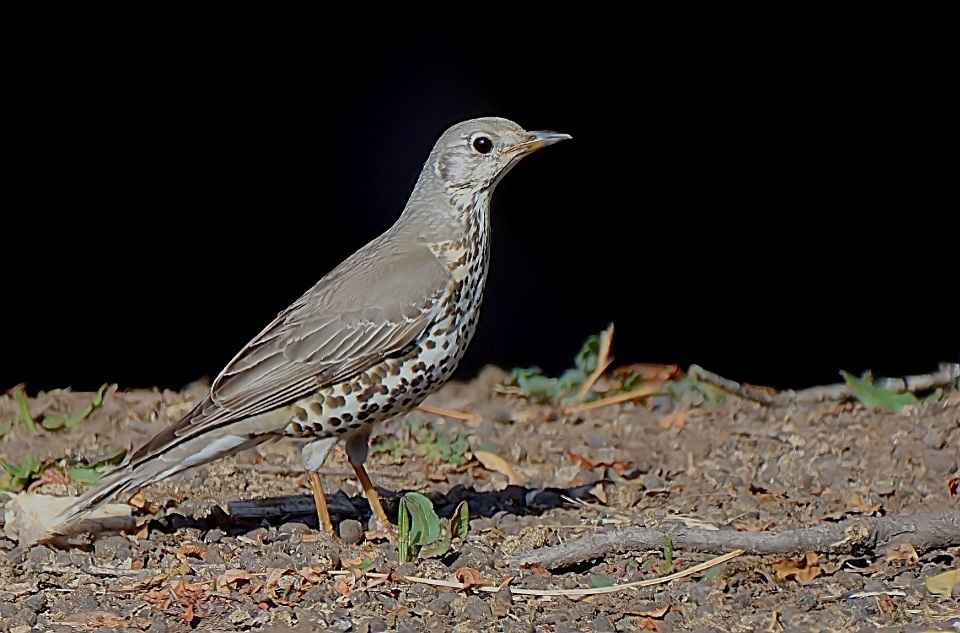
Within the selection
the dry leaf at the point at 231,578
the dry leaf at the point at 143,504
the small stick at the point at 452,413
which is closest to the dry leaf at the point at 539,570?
the dry leaf at the point at 231,578

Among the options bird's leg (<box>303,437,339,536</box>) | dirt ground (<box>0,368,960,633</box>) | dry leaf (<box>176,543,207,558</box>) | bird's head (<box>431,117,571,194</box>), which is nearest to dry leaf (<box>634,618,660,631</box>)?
dirt ground (<box>0,368,960,633</box>)

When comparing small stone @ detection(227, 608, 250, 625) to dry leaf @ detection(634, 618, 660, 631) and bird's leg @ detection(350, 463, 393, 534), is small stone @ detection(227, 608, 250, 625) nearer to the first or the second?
bird's leg @ detection(350, 463, 393, 534)

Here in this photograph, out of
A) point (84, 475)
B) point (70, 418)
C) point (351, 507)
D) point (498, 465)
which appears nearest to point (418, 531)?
point (351, 507)

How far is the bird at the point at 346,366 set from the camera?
4.90 meters

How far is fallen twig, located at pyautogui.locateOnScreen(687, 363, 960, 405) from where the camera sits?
Answer: 22.6 feet

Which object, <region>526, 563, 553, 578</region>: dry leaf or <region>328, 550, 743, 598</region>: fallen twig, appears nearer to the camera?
<region>328, 550, 743, 598</region>: fallen twig

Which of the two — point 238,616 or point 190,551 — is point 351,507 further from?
point 238,616

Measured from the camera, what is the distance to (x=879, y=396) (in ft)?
22.1

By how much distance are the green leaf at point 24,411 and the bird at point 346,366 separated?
5.45ft

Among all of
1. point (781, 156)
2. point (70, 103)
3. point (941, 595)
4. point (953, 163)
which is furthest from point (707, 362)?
point (941, 595)

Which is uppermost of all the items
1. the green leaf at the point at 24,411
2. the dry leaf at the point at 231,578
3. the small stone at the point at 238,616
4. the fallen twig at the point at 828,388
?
the green leaf at the point at 24,411

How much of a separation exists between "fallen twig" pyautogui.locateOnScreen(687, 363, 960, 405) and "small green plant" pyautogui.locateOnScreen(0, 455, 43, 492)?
3240mm

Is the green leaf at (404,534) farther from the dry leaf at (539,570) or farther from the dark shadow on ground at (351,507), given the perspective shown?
the dark shadow on ground at (351,507)

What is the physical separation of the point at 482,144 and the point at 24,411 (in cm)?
271
